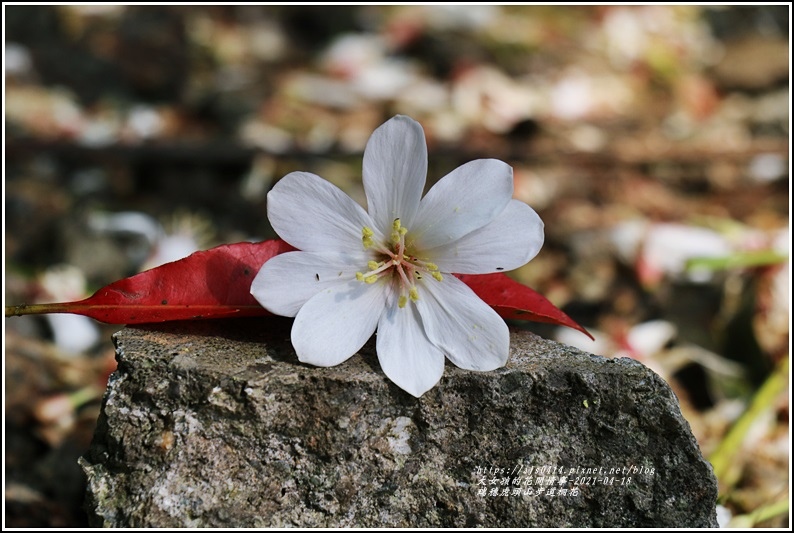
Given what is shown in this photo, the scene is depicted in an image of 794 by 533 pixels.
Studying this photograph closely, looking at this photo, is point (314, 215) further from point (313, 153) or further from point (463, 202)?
point (313, 153)

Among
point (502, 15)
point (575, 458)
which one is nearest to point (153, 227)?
point (575, 458)

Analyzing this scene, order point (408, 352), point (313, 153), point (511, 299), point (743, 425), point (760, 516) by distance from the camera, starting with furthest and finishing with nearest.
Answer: point (313, 153), point (743, 425), point (760, 516), point (511, 299), point (408, 352)

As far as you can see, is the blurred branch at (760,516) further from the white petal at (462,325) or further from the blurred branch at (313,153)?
the blurred branch at (313,153)

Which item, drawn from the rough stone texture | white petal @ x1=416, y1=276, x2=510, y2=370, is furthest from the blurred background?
white petal @ x1=416, y1=276, x2=510, y2=370

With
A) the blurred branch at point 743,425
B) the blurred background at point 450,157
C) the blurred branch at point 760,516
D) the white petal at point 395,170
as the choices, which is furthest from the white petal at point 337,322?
the blurred branch at point 743,425

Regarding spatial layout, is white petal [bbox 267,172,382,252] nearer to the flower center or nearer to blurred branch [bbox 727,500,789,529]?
the flower center

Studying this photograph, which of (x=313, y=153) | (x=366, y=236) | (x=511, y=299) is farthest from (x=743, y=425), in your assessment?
(x=313, y=153)
